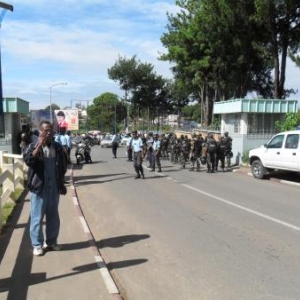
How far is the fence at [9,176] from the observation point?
1118 centimetres

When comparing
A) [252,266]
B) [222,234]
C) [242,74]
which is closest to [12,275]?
[252,266]

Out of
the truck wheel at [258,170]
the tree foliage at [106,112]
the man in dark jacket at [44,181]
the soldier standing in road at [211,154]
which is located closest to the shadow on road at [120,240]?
the man in dark jacket at [44,181]

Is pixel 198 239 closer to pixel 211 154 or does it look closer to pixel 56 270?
pixel 56 270

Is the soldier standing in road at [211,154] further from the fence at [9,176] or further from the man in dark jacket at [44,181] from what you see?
the man in dark jacket at [44,181]

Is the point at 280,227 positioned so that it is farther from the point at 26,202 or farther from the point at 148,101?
the point at 148,101

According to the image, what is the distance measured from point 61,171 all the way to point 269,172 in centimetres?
1405

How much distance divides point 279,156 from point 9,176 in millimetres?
10492

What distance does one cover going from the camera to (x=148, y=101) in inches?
3024

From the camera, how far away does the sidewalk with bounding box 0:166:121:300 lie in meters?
5.56

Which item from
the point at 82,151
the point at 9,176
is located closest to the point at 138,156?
the point at 9,176

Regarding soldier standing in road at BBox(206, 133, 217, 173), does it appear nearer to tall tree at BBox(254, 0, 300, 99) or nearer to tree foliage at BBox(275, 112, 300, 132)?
tree foliage at BBox(275, 112, 300, 132)

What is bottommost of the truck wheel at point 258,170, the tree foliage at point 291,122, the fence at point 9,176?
the truck wheel at point 258,170

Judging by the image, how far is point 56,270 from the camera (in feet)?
21.1

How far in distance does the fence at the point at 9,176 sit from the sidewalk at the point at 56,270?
1.95 metres
